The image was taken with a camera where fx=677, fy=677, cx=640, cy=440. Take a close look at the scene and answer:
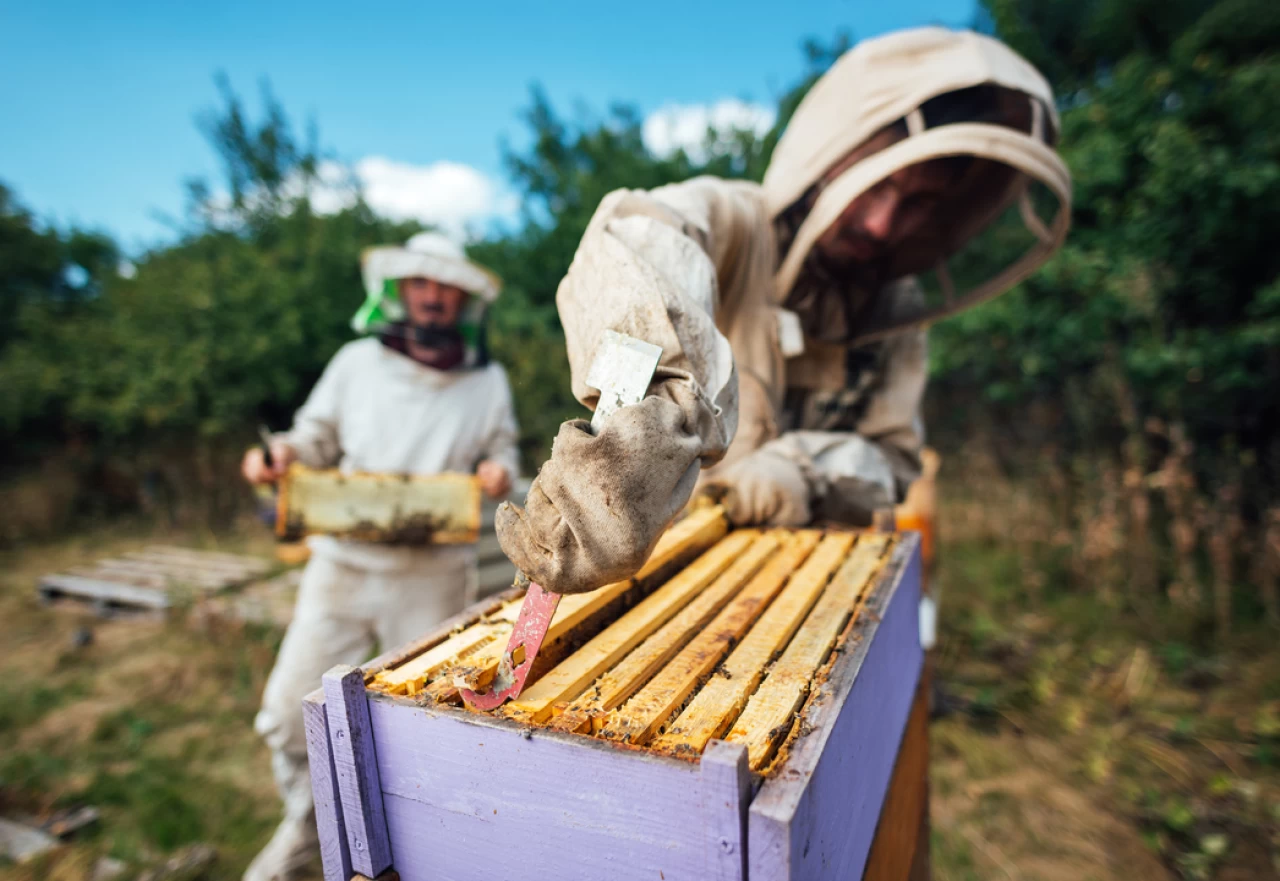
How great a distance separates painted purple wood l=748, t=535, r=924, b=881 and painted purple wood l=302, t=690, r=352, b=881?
584 millimetres

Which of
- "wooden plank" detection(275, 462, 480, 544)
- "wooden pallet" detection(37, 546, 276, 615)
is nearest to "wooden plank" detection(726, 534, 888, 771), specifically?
"wooden plank" detection(275, 462, 480, 544)

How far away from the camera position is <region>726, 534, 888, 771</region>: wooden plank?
32.8 inches

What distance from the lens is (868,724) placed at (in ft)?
3.53

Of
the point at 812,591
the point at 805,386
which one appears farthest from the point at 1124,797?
the point at 812,591

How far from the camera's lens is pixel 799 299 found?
6.93 ft

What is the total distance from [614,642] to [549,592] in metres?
0.24

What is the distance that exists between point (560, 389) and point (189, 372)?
4699mm

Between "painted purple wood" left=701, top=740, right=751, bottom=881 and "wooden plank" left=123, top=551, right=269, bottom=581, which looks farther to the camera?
"wooden plank" left=123, top=551, right=269, bottom=581

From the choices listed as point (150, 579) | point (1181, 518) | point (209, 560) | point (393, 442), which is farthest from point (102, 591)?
point (1181, 518)

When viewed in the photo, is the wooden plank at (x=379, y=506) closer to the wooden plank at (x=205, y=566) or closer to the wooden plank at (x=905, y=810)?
the wooden plank at (x=905, y=810)

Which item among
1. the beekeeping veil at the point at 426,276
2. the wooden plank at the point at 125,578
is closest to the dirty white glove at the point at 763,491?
the beekeeping veil at the point at 426,276

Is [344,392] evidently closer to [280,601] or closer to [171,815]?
[171,815]

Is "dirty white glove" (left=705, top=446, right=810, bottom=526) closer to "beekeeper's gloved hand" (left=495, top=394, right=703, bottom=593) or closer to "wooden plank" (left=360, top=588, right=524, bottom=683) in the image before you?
"wooden plank" (left=360, top=588, right=524, bottom=683)

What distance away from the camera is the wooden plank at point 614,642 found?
88 centimetres
